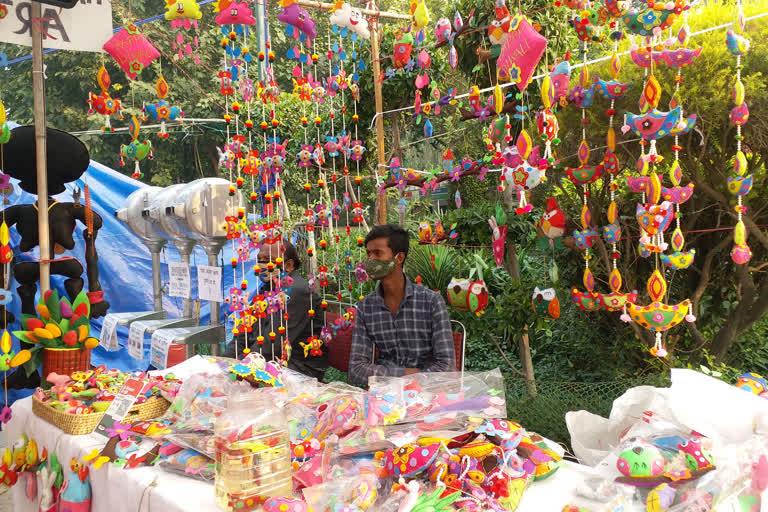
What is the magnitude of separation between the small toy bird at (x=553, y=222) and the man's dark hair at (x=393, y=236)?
2.22ft

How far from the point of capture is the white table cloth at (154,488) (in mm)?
1294

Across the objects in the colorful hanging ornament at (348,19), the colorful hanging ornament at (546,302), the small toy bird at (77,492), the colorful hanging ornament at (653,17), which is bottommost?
the small toy bird at (77,492)

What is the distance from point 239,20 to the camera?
2.37 m

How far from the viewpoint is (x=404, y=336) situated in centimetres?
259

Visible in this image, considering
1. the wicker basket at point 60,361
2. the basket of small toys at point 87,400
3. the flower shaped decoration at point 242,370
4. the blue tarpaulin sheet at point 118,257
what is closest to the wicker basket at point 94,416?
the basket of small toys at point 87,400

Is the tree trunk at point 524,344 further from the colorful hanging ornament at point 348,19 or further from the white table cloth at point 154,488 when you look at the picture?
the white table cloth at point 154,488

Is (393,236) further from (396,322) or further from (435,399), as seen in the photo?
(435,399)

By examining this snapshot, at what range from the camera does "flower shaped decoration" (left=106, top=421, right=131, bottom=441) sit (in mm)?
1695

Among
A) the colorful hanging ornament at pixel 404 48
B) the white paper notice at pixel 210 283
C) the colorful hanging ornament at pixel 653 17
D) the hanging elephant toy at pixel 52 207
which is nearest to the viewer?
the colorful hanging ornament at pixel 653 17

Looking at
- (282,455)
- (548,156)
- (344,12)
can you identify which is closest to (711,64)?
(548,156)

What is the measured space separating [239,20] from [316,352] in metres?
1.64

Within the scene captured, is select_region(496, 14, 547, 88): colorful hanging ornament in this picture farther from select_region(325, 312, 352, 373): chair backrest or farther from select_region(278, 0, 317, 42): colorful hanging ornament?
select_region(325, 312, 352, 373): chair backrest

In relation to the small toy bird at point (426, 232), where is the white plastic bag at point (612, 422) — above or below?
below

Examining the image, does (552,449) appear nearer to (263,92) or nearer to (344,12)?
(263,92)
